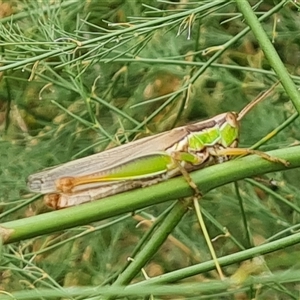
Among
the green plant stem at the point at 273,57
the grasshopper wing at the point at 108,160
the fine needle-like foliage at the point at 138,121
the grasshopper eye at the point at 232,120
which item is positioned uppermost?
the green plant stem at the point at 273,57

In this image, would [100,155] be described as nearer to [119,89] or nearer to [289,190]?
[289,190]

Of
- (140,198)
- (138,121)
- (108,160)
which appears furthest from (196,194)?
(138,121)

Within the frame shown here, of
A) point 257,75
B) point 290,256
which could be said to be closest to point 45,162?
point 257,75

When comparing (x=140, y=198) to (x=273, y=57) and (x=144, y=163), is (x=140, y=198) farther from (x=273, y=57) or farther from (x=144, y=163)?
(x=273, y=57)

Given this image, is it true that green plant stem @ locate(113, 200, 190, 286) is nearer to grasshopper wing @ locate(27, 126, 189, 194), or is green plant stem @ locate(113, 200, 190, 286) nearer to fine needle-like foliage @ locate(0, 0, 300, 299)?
grasshopper wing @ locate(27, 126, 189, 194)

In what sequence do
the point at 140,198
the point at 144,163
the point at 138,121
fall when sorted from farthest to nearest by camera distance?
the point at 138,121 → the point at 144,163 → the point at 140,198

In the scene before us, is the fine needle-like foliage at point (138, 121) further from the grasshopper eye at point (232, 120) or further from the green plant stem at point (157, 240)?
the green plant stem at point (157, 240)

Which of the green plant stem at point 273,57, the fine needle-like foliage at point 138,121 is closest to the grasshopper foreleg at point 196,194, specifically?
the green plant stem at point 273,57
